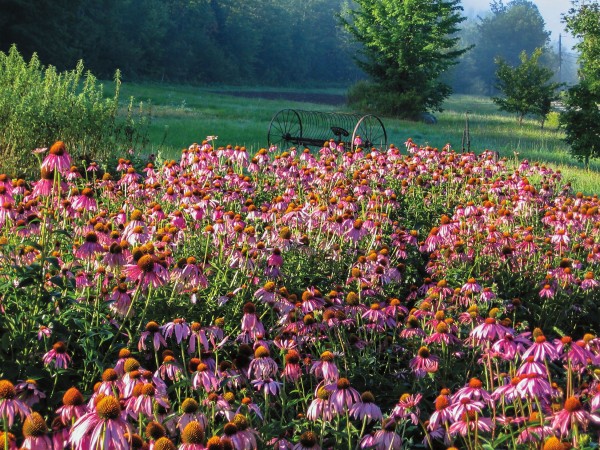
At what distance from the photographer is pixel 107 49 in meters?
43.5

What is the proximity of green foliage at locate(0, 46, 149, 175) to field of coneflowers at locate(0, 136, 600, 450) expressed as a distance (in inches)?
96.1

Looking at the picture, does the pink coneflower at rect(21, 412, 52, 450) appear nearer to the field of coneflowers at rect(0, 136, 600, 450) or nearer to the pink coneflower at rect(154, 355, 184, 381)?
the field of coneflowers at rect(0, 136, 600, 450)

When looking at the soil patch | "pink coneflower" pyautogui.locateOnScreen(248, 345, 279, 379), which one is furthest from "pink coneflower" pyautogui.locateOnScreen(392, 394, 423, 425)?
the soil patch

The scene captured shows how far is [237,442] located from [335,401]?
1.51 feet

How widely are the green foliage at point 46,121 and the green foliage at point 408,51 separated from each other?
1938 centimetres

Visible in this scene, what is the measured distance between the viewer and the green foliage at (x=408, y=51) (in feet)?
87.4

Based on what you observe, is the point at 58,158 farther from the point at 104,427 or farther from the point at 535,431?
the point at 535,431

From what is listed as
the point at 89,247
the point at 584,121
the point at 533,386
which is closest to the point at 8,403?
the point at 89,247

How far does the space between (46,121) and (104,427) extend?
6.68 metres

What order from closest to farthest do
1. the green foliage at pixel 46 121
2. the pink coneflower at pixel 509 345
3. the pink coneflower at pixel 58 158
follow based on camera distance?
the pink coneflower at pixel 509 345 < the pink coneflower at pixel 58 158 < the green foliage at pixel 46 121

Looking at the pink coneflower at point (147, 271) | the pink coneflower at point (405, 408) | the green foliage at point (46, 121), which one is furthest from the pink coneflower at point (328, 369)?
the green foliage at point (46, 121)

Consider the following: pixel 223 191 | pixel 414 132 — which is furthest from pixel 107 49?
pixel 223 191

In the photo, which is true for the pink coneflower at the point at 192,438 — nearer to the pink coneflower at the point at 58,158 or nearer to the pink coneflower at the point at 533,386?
the pink coneflower at the point at 533,386

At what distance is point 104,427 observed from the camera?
1637mm
